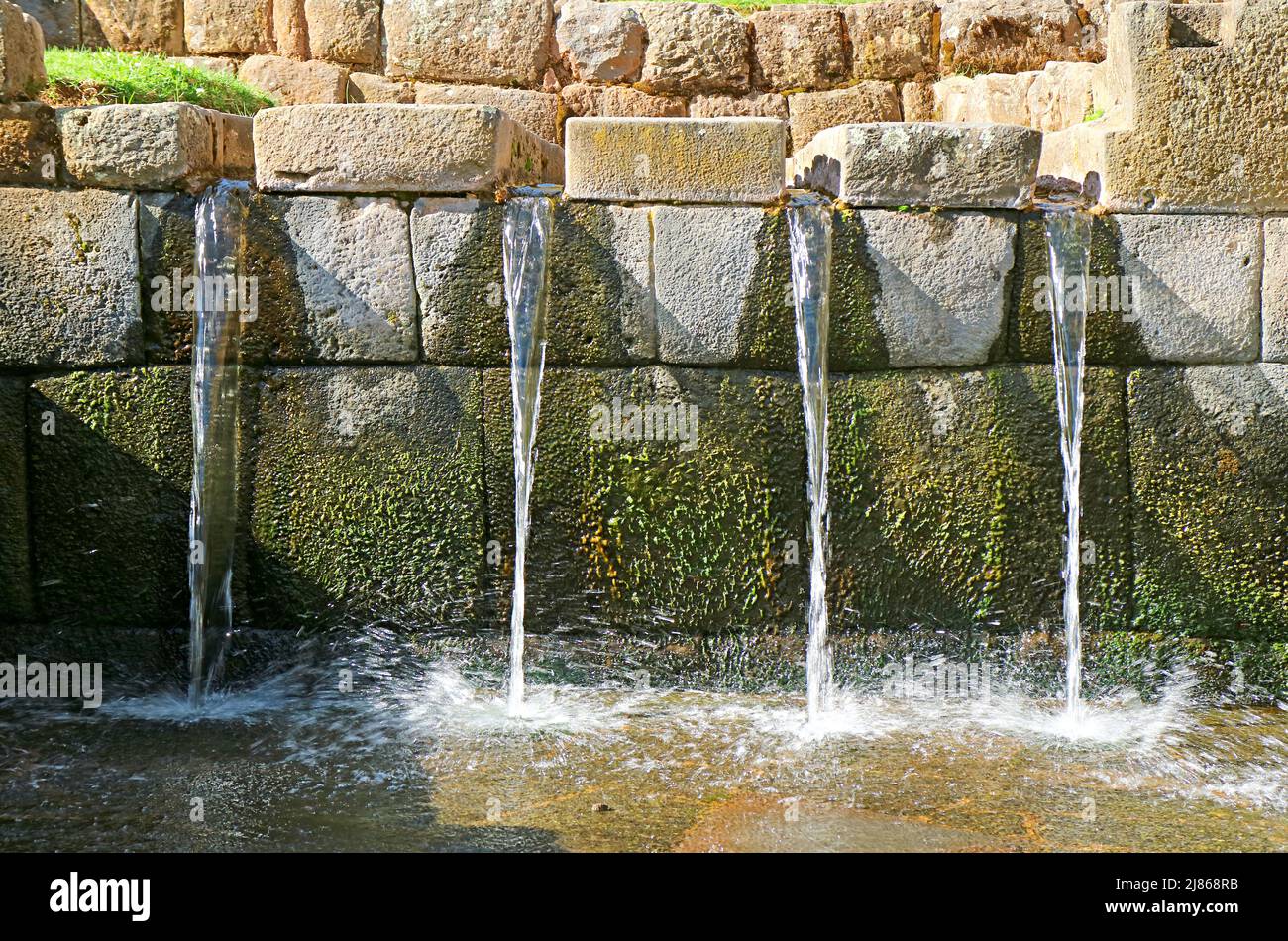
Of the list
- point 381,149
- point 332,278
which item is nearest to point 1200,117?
point 381,149

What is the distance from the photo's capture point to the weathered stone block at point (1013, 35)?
6730 millimetres

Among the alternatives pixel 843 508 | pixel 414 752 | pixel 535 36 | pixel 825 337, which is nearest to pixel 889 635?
pixel 843 508

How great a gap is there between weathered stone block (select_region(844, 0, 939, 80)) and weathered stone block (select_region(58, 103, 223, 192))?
12.8 feet

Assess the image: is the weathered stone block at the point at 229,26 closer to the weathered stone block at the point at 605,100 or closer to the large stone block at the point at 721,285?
the weathered stone block at the point at 605,100

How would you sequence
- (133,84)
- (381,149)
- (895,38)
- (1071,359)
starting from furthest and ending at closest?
1. (895,38)
2. (133,84)
3. (1071,359)
4. (381,149)

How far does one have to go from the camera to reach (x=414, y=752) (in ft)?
12.9

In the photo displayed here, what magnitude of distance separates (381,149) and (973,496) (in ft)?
8.39

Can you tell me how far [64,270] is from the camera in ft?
14.9

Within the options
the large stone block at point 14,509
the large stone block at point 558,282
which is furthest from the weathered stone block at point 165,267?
the large stone block at point 558,282

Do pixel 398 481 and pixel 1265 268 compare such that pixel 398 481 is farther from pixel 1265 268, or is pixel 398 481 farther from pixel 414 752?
pixel 1265 268

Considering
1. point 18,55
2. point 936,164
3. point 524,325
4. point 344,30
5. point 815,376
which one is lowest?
point 815,376

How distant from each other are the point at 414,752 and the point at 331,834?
656 mm

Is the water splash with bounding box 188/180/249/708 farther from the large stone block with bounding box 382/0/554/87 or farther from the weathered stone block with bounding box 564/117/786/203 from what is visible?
the large stone block with bounding box 382/0/554/87

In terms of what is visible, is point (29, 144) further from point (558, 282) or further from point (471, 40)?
point (471, 40)
